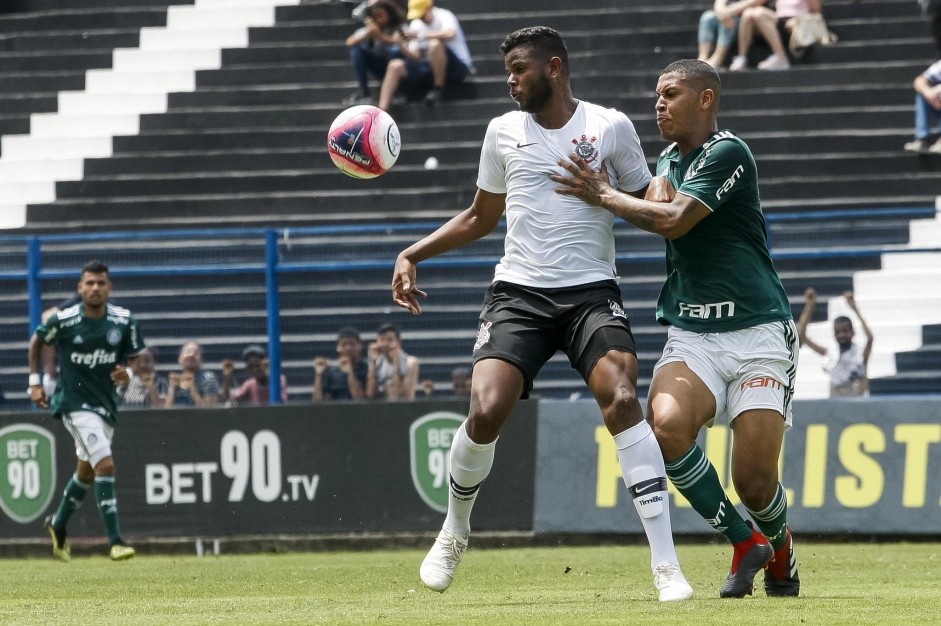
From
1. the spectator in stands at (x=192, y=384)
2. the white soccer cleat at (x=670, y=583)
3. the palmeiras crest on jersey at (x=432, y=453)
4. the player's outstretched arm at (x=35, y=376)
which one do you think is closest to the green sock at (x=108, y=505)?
the player's outstretched arm at (x=35, y=376)

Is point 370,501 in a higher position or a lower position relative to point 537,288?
lower

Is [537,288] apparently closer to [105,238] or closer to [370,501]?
[370,501]

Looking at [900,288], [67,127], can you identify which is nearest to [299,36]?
Answer: [67,127]

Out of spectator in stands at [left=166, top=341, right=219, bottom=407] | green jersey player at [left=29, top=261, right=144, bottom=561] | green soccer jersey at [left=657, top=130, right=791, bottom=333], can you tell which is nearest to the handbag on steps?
spectator in stands at [left=166, top=341, right=219, bottom=407]

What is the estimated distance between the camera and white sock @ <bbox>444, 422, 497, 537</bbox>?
23.4 feet

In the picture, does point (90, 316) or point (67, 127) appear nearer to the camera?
point (90, 316)

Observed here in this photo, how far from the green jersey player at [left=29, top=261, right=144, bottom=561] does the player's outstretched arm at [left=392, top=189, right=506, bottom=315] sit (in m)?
5.93

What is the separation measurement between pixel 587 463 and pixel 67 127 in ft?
31.8

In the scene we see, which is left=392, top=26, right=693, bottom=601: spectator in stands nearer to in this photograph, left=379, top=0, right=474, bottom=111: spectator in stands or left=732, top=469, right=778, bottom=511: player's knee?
left=732, top=469, right=778, bottom=511: player's knee

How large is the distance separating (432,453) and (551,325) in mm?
6389

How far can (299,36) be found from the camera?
20.1 metres

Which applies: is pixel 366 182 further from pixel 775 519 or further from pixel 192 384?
pixel 775 519

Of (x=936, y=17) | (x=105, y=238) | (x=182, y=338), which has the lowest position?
(x=182, y=338)

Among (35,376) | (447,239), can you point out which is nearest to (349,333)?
(35,376)
